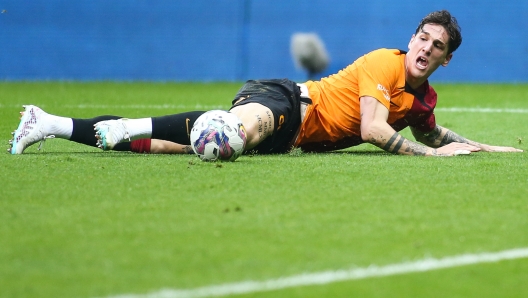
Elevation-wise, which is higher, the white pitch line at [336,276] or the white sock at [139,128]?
the white sock at [139,128]

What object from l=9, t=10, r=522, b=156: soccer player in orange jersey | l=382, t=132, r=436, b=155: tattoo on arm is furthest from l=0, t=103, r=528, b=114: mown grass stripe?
l=382, t=132, r=436, b=155: tattoo on arm

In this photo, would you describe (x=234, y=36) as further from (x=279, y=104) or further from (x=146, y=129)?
(x=146, y=129)

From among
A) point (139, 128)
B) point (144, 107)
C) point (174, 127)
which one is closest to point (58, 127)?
point (139, 128)

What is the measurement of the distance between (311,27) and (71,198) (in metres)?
12.0

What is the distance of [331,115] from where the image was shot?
19.4 ft

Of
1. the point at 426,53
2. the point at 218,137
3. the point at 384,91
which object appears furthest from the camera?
the point at 426,53

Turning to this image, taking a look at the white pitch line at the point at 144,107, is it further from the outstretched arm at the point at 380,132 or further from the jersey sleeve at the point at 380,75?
the outstretched arm at the point at 380,132

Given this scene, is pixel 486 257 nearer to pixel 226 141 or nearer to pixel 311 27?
pixel 226 141

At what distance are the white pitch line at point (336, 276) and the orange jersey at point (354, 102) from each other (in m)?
2.71

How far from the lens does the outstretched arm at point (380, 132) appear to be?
18.3 ft

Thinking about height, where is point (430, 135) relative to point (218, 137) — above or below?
below

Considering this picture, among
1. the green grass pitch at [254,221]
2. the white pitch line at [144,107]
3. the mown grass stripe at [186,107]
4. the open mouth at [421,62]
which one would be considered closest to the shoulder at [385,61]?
the open mouth at [421,62]

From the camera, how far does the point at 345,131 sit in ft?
19.4

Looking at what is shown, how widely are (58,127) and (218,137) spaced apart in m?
1.12
